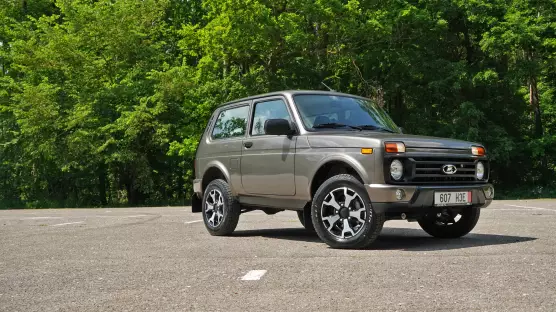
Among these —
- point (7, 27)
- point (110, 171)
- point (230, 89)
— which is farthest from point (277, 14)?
point (7, 27)

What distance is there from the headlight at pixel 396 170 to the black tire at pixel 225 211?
2.70 metres

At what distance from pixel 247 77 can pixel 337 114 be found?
877 inches

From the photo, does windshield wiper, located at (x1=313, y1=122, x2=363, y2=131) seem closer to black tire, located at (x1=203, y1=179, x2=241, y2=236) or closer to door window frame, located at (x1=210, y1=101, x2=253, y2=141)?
door window frame, located at (x1=210, y1=101, x2=253, y2=141)

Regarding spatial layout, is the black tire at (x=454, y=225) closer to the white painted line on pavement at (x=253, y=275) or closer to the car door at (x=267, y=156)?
Answer: the car door at (x=267, y=156)

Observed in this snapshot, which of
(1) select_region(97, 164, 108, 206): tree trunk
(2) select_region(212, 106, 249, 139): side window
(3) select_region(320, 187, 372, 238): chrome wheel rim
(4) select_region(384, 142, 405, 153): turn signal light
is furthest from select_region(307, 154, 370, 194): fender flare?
(1) select_region(97, 164, 108, 206): tree trunk

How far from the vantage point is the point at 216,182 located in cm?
961

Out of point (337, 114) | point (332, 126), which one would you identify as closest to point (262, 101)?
point (337, 114)

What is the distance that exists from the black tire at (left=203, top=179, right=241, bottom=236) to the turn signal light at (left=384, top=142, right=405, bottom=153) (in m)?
2.73

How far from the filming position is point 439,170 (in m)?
7.68

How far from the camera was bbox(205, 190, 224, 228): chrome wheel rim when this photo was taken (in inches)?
376

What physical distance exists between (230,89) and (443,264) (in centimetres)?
2425

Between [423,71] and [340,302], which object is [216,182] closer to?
[340,302]

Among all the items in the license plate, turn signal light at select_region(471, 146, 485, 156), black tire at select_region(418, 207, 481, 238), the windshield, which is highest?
the windshield

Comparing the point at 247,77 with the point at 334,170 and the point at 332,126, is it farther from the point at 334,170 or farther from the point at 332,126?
the point at 334,170
